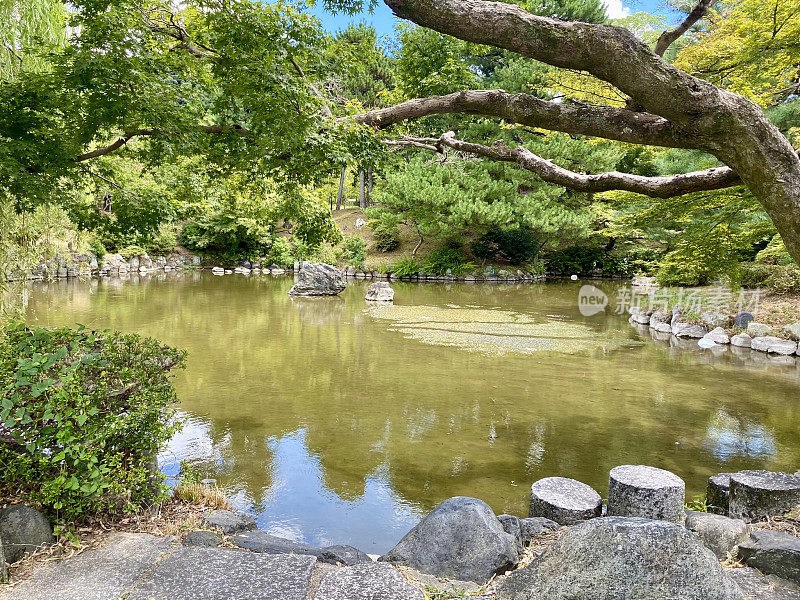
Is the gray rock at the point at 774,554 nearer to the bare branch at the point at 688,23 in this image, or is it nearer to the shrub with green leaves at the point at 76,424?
the bare branch at the point at 688,23

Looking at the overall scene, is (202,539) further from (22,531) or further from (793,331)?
(793,331)

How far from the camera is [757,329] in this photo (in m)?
8.41

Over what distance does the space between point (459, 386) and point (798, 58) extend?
4722 millimetres

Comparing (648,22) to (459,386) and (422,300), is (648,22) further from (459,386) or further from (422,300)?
(459,386)

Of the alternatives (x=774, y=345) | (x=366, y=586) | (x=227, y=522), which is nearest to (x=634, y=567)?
(x=366, y=586)

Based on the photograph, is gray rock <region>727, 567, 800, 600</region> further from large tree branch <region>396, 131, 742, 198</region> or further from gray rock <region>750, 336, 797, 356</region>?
gray rock <region>750, 336, 797, 356</region>

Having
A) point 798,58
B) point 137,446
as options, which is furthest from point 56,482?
point 798,58

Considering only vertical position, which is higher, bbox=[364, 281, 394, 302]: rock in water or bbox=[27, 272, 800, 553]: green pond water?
bbox=[364, 281, 394, 302]: rock in water

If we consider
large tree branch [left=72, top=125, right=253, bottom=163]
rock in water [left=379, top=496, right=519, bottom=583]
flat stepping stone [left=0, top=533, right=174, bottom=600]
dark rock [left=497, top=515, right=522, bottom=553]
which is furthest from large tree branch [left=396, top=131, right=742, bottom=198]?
flat stepping stone [left=0, top=533, right=174, bottom=600]

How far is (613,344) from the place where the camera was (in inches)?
334

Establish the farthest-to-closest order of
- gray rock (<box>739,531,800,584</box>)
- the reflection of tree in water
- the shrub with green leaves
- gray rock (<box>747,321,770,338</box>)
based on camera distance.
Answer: gray rock (<box>747,321,770,338</box>), the reflection of tree in water, gray rock (<box>739,531,800,584</box>), the shrub with green leaves

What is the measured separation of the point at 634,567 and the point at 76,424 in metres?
2.09

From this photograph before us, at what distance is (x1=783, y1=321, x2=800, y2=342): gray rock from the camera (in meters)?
7.97

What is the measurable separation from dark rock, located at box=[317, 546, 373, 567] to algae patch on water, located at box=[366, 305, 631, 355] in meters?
5.25
